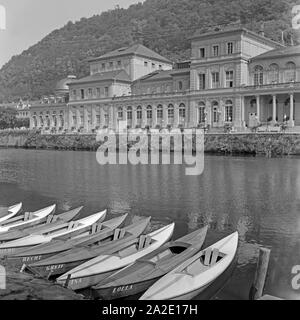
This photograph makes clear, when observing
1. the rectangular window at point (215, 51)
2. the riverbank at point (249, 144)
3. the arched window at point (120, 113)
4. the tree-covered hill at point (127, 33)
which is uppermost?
the tree-covered hill at point (127, 33)

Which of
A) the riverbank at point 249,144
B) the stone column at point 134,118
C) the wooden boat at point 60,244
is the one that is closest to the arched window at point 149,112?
the stone column at point 134,118

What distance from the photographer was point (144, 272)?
14641 mm

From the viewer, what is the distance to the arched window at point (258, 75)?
7838 cm

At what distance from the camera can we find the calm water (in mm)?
19812

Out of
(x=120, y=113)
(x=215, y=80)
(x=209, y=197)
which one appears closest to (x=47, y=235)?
(x=209, y=197)

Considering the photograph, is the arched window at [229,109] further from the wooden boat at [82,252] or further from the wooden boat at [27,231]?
the wooden boat at [82,252]

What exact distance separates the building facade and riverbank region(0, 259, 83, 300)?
200 ft

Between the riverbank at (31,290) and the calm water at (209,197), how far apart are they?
5362 millimetres

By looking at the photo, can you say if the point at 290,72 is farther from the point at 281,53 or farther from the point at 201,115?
the point at 201,115

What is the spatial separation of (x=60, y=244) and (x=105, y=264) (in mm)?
3103

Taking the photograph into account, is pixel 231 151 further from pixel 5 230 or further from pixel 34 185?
pixel 5 230

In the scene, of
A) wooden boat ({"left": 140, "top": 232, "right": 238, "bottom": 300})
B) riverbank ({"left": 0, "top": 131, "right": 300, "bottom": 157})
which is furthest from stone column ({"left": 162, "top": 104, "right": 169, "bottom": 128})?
wooden boat ({"left": 140, "top": 232, "right": 238, "bottom": 300})

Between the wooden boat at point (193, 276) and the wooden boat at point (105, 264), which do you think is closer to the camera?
the wooden boat at point (193, 276)
